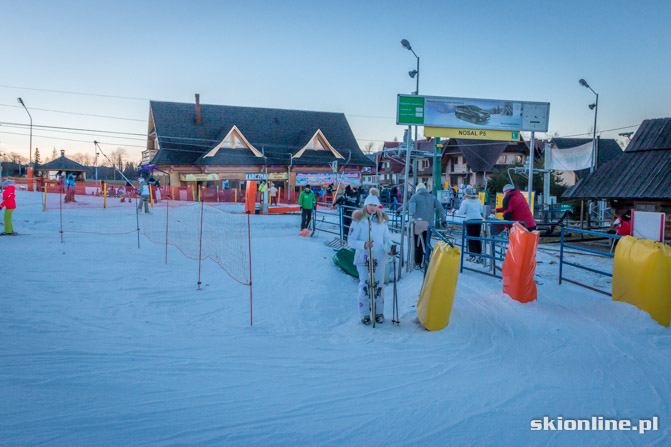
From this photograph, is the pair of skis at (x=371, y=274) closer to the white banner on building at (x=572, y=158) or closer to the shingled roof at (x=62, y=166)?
the white banner on building at (x=572, y=158)

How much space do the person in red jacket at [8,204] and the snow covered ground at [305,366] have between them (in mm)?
5705

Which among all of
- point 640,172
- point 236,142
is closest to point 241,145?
point 236,142

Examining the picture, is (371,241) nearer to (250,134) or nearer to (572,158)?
(572,158)

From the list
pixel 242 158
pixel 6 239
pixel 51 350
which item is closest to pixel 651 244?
pixel 51 350

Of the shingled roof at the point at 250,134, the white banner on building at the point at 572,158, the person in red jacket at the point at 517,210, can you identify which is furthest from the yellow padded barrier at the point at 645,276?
the shingled roof at the point at 250,134

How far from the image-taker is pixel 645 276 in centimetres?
654

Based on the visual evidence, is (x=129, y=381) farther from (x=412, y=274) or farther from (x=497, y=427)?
(x=412, y=274)

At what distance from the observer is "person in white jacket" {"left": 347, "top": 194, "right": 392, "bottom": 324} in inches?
264

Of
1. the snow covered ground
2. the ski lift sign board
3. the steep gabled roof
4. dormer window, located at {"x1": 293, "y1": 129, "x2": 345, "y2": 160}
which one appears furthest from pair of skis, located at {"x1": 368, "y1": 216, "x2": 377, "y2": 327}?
dormer window, located at {"x1": 293, "y1": 129, "x2": 345, "y2": 160}

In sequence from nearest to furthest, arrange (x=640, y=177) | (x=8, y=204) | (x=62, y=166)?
(x=8, y=204), (x=640, y=177), (x=62, y=166)

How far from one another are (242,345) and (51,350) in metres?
2.15

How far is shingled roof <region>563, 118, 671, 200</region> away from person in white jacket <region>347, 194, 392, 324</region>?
12.3 meters

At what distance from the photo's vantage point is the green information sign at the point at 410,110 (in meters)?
9.62

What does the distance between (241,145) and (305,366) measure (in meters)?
36.0
